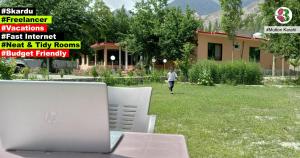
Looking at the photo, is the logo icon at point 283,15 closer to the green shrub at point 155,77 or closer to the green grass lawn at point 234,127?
the green shrub at point 155,77

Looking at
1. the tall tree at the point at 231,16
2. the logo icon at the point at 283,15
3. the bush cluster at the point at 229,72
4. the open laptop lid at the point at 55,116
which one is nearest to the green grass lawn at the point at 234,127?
the open laptop lid at the point at 55,116

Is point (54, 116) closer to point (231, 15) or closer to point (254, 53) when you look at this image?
point (231, 15)

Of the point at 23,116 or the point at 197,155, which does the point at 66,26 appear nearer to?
the point at 197,155

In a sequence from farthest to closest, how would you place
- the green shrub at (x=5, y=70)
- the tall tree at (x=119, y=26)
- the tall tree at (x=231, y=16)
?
the tall tree at (x=119, y=26) < the tall tree at (x=231, y=16) < the green shrub at (x=5, y=70)

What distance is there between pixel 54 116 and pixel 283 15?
83.2 ft

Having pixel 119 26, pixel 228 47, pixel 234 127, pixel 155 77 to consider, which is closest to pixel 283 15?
pixel 228 47

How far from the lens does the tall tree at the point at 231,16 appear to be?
28.9 meters

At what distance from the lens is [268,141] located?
6129 millimetres

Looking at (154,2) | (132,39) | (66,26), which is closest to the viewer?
(66,26)

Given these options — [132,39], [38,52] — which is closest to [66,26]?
[132,39]

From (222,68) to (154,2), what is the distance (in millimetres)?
11787

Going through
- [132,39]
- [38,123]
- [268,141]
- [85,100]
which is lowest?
[268,141]

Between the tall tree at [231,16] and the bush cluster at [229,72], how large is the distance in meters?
6.45

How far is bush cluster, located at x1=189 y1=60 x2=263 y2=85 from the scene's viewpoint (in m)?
22.1
